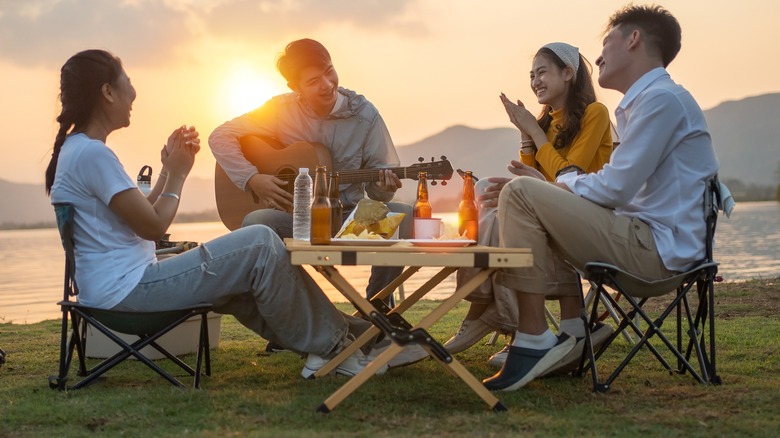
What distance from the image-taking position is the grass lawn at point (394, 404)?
101 inches

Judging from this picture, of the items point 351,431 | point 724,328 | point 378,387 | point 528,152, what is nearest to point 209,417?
point 351,431

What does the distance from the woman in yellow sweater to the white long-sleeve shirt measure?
1.39 feet

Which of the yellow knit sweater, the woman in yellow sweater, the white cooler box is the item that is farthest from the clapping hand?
the white cooler box

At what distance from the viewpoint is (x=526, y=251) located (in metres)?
2.76

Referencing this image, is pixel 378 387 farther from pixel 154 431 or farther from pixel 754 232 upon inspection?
pixel 754 232

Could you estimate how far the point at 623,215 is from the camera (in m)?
3.18

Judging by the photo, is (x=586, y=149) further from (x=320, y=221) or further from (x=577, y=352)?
(x=320, y=221)

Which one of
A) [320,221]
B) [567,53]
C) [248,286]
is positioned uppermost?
[567,53]

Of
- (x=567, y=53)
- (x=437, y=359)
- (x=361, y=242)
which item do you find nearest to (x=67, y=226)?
(x=361, y=242)

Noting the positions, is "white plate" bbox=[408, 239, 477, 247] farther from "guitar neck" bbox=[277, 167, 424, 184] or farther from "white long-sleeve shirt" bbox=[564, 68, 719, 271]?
"guitar neck" bbox=[277, 167, 424, 184]

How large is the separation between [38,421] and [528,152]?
7.80ft

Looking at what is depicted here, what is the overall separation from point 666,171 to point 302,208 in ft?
5.06

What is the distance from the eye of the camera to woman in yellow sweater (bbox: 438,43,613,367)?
3504 mm

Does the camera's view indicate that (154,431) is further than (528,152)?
No
